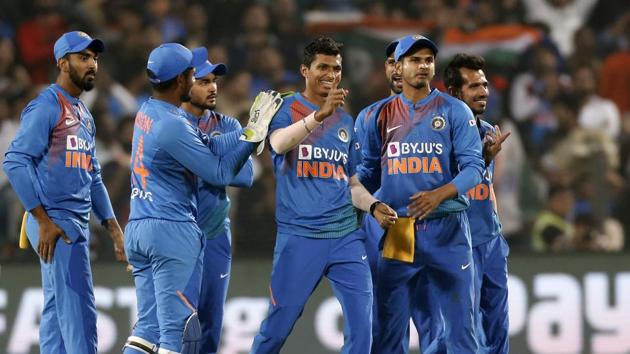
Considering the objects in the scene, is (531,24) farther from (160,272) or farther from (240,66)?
(160,272)

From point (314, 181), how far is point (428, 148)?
28.0 inches

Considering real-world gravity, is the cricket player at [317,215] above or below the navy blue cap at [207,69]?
below

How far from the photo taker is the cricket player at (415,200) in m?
6.53

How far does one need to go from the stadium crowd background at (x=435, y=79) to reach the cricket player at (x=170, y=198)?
370 cm

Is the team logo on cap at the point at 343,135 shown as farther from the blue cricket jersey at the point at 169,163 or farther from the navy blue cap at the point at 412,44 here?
the blue cricket jersey at the point at 169,163

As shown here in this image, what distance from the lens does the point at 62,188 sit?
656 cm

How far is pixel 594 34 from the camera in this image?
12305mm

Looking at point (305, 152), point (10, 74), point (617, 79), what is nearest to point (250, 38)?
point (10, 74)

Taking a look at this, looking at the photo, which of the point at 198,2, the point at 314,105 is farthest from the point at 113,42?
the point at 314,105

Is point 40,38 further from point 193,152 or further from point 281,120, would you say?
point 193,152

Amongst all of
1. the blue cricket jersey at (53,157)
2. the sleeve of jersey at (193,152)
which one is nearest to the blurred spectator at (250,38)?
the blue cricket jersey at (53,157)

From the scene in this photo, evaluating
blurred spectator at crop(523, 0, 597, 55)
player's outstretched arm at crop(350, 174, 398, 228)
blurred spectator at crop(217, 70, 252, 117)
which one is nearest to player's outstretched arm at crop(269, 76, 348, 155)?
player's outstretched arm at crop(350, 174, 398, 228)

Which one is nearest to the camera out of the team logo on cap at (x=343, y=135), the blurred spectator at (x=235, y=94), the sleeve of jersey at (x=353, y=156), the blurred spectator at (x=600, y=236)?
the team logo on cap at (x=343, y=135)

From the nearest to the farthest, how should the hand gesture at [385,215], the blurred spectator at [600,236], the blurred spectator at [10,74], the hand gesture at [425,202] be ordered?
the hand gesture at [425,202] < the hand gesture at [385,215] < the blurred spectator at [600,236] < the blurred spectator at [10,74]
